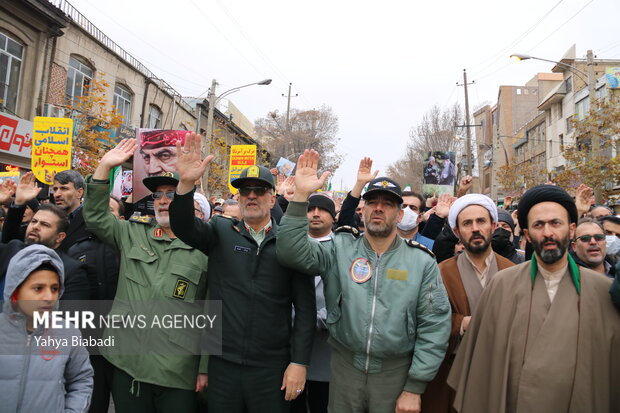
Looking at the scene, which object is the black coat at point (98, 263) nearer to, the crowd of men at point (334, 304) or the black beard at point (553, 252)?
the crowd of men at point (334, 304)

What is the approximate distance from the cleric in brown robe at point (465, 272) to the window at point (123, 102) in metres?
19.7

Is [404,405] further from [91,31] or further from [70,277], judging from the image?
[91,31]

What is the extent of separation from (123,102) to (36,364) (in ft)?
68.8

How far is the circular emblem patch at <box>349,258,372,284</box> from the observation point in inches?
111

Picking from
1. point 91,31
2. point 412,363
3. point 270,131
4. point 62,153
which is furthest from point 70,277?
point 270,131

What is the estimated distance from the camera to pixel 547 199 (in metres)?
2.61

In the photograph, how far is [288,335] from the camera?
2926 millimetres

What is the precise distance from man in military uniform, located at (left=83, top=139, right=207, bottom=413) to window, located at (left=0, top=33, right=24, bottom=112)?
14255 mm

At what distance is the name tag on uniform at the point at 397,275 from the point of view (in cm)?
276

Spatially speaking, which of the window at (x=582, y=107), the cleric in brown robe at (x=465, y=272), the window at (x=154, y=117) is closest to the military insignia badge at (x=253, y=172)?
the cleric in brown robe at (x=465, y=272)

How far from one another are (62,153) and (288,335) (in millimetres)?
7226

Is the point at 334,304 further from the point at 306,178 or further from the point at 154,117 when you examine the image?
the point at 154,117

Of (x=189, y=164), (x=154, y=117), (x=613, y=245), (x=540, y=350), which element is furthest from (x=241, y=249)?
(x=154, y=117)

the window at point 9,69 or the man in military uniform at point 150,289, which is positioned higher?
the window at point 9,69
